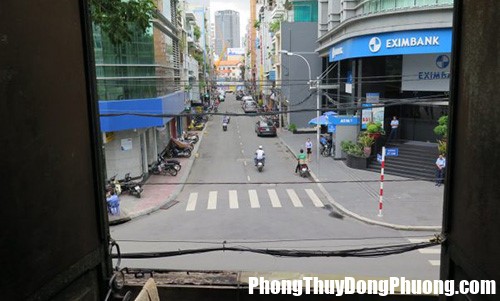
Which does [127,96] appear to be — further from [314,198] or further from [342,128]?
[342,128]

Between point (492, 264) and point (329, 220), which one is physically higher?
point (492, 264)

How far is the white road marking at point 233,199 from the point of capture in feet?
53.5

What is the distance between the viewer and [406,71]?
75.0ft

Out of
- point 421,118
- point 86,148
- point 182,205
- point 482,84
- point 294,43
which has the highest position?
point 294,43

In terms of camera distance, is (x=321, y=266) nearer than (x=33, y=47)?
No

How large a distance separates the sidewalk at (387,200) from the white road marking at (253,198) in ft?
9.28

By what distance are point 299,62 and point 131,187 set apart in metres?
23.8

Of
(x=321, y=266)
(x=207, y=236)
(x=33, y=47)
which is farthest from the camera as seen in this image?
(x=207, y=236)

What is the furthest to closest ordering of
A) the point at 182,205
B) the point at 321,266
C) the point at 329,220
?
the point at 182,205
the point at 329,220
the point at 321,266

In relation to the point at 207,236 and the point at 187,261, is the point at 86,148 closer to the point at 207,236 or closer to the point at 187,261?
the point at 187,261

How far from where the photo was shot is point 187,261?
10766 mm

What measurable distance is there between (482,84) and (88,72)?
7.64ft

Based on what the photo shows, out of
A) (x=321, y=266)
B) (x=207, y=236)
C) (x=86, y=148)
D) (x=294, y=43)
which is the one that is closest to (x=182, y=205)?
(x=207, y=236)

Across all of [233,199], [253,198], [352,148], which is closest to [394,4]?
[352,148]
